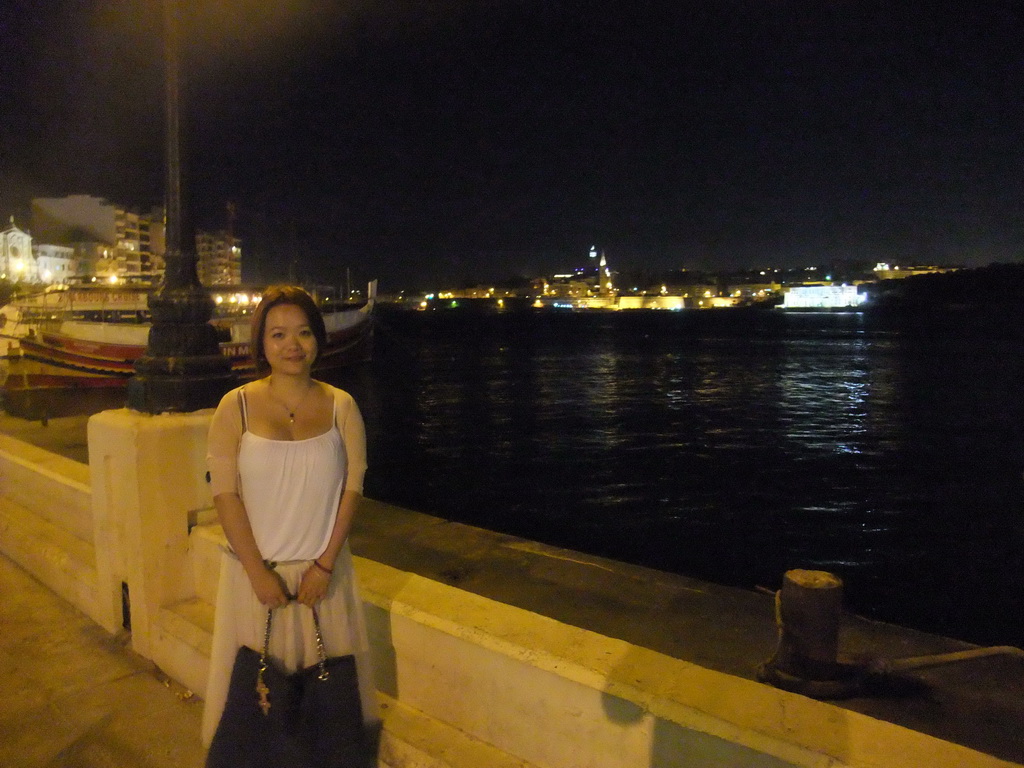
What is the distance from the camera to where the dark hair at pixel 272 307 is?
2.56m

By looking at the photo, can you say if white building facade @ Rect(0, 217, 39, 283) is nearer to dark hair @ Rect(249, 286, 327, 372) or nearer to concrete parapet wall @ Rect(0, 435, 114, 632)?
concrete parapet wall @ Rect(0, 435, 114, 632)

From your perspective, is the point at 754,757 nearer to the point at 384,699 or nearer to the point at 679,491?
the point at 384,699

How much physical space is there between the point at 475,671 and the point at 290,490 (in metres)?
0.91

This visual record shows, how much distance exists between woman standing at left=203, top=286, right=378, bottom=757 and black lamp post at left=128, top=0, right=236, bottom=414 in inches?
64.7

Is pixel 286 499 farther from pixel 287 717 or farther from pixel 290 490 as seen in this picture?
pixel 287 717

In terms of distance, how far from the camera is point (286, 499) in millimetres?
2447

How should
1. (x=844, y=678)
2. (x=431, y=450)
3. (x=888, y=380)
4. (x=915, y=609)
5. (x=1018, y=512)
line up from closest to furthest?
(x=844, y=678) → (x=915, y=609) → (x=1018, y=512) → (x=431, y=450) → (x=888, y=380)

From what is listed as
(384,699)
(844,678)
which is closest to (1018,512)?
(844,678)

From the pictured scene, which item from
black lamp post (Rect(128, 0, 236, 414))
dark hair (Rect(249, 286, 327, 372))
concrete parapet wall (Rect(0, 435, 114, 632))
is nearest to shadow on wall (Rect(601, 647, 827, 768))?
dark hair (Rect(249, 286, 327, 372))

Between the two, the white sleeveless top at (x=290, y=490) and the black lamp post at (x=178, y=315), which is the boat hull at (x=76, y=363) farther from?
the white sleeveless top at (x=290, y=490)

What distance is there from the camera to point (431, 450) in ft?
65.7

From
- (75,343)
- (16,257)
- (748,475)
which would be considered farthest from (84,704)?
(16,257)

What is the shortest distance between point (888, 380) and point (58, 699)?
42.9 metres

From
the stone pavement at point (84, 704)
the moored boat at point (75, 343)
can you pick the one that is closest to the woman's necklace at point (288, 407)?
the stone pavement at point (84, 704)
